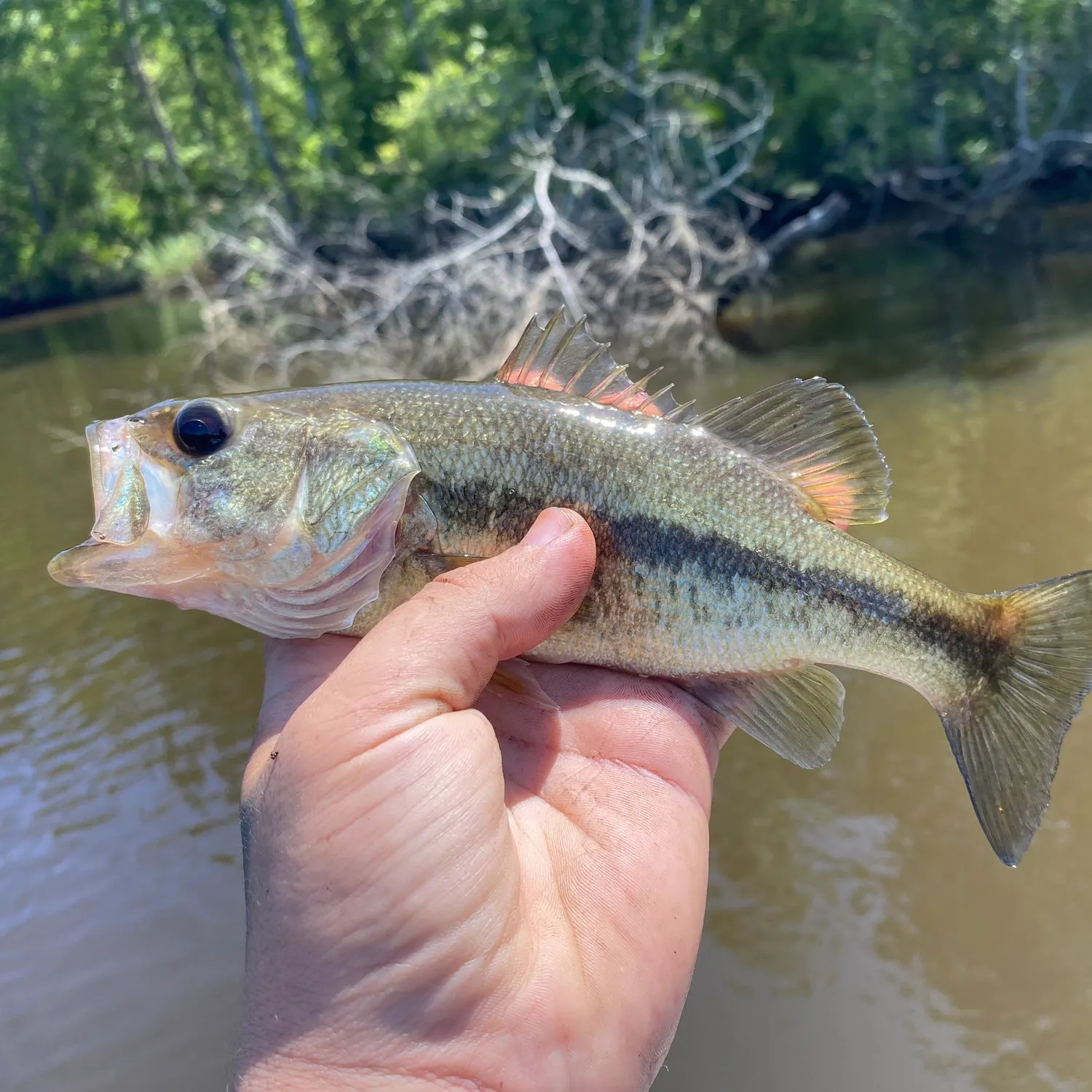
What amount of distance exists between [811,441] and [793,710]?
33.6 inches

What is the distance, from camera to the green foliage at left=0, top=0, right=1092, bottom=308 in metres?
18.0

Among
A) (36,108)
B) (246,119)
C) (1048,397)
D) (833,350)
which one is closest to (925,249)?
(833,350)

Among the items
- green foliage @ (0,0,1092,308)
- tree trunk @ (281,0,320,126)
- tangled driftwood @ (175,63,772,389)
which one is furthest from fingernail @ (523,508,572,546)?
tree trunk @ (281,0,320,126)

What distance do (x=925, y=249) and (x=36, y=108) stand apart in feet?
129

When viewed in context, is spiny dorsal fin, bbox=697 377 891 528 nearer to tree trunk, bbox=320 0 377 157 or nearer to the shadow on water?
the shadow on water

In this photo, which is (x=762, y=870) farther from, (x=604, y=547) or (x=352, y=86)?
(x=352, y=86)

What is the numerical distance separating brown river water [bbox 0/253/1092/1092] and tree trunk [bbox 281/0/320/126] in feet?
73.8

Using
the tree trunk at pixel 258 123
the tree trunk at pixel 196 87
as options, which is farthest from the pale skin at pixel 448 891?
the tree trunk at pixel 196 87

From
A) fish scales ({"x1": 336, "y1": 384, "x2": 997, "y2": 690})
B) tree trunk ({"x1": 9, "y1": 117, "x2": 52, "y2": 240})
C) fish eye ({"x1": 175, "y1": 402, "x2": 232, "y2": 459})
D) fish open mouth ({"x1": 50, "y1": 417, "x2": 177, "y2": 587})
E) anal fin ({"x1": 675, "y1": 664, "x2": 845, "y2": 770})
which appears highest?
fish eye ({"x1": 175, "y1": 402, "x2": 232, "y2": 459})

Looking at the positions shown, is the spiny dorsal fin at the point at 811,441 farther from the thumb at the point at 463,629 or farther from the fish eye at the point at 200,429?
the fish eye at the point at 200,429

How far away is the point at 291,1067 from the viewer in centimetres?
186

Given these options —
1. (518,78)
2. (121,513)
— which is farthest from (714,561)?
(518,78)

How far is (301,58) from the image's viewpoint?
2498cm

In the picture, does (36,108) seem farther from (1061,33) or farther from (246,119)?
(1061,33)
